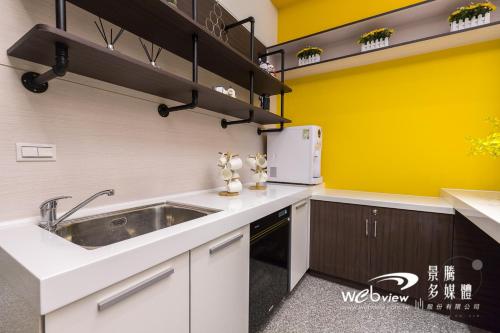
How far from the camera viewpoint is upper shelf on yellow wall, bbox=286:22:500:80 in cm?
173

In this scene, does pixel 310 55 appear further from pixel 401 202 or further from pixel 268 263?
pixel 268 263

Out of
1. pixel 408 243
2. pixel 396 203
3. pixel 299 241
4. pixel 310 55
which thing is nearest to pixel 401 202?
pixel 396 203

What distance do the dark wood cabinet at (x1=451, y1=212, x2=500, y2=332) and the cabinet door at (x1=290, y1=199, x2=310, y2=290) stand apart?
1.07m

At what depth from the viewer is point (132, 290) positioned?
0.68 metres

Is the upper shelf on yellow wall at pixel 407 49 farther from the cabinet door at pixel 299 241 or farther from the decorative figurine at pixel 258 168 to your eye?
the cabinet door at pixel 299 241

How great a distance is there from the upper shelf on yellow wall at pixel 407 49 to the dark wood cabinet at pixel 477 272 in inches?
54.8

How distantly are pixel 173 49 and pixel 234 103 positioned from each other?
20.3 inches

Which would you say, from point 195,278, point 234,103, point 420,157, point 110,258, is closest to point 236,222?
point 195,278

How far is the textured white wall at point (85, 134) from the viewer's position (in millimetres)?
892

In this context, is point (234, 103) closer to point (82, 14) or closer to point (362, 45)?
point (82, 14)

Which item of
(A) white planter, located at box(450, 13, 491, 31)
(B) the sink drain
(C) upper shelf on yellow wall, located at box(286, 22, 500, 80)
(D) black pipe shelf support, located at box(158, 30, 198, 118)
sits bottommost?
(B) the sink drain

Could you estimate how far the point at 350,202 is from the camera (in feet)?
6.46

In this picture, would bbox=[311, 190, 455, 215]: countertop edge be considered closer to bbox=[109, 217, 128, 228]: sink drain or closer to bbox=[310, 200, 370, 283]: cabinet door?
bbox=[310, 200, 370, 283]: cabinet door

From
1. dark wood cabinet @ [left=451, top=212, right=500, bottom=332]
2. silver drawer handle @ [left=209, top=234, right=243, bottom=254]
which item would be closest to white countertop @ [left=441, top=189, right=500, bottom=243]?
dark wood cabinet @ [left=451, top=212, right=500, bottom=332]
